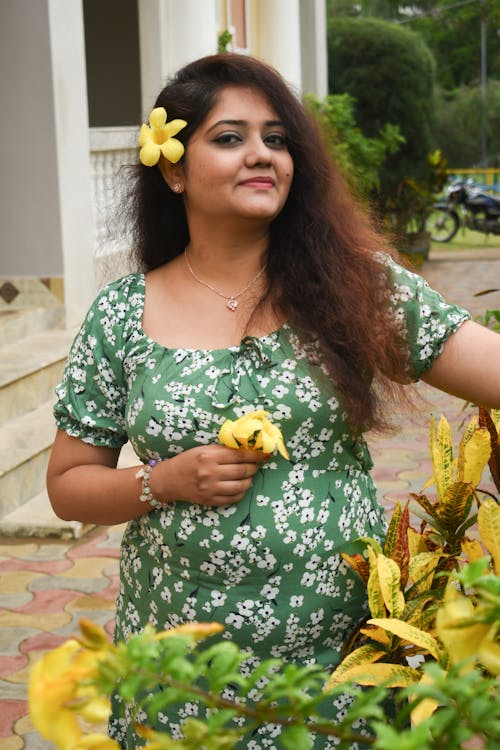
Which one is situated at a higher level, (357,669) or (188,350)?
(188,350)

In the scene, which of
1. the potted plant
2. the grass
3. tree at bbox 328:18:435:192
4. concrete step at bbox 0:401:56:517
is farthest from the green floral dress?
the grass

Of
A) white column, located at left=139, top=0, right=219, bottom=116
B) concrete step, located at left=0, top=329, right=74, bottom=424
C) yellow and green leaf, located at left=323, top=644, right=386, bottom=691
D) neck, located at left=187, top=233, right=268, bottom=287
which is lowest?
concrete step, located at left=0, top=329, right=74, bottom=424

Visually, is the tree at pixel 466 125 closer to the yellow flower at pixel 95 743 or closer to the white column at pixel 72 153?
the white column at pixel 72 153

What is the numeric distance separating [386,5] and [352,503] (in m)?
55.7

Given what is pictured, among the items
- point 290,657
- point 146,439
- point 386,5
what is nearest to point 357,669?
point 290,657

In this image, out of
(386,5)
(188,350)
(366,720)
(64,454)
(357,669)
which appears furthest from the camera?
(386,5)

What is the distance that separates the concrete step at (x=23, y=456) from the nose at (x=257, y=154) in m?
3.65

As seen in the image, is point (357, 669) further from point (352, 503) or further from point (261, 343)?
point (261, 343)

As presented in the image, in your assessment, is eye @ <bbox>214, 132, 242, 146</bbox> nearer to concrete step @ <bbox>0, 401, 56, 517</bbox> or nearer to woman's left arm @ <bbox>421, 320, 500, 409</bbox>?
woman's left arm @ <bbox>421, 320, 500, 409</bbox>

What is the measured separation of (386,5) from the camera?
54.4 metres

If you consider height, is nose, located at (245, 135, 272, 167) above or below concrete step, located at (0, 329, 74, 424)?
above

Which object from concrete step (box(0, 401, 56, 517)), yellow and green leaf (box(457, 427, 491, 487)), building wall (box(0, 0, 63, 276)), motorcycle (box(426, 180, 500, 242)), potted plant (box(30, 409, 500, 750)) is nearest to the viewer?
potted plant (box(30, 409, 500, 750))

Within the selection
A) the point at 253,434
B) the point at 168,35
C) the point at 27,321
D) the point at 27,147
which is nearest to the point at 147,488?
the point at 253,434

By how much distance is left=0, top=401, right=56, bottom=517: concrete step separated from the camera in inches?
213
